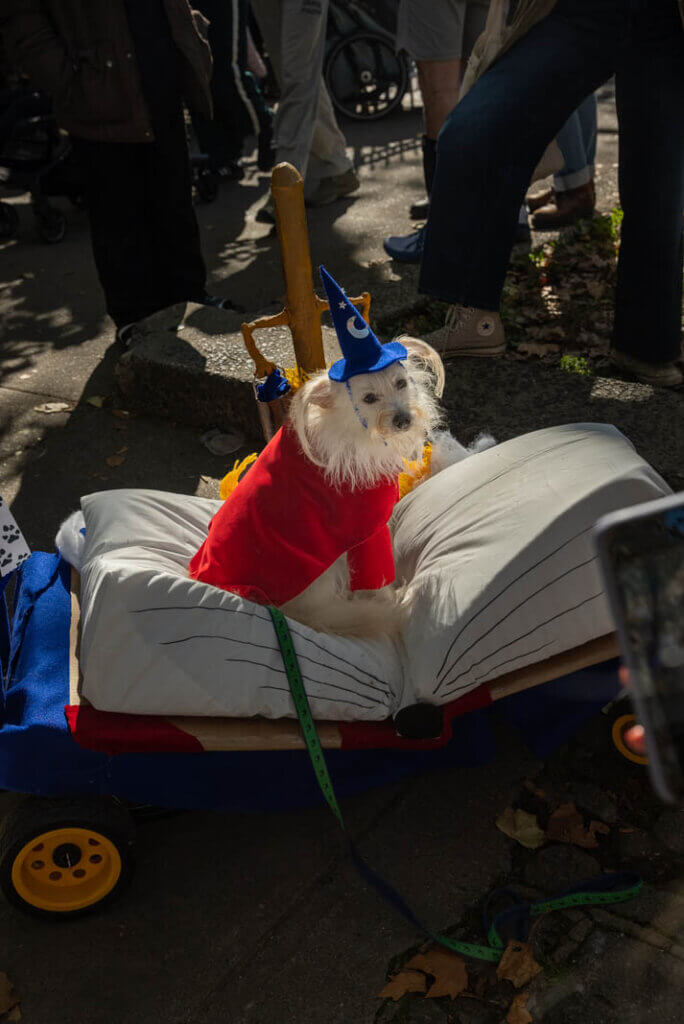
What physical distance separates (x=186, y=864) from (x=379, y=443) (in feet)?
4.24

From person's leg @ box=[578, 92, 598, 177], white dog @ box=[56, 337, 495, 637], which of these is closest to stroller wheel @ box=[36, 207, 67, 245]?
person's leg @ box=[578, 92, 598, 177]

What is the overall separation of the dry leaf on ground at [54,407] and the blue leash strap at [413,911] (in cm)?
295

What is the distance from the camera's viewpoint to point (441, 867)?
2.45 metres

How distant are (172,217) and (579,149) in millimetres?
Answer: 2650

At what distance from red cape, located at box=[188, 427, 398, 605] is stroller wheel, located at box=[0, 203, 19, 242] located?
19.2 ft

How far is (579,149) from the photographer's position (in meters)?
5.73

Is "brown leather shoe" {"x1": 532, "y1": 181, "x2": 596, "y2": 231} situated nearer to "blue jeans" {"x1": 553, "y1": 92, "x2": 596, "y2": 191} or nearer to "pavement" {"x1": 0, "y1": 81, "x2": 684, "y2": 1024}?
"blue jeans" {"x1": 553, "y1": 92, "x2": 596, "y2": 191}

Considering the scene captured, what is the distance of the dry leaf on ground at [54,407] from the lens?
4887 millimetres

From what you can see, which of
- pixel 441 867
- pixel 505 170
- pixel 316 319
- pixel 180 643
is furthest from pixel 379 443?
pixel 505 170

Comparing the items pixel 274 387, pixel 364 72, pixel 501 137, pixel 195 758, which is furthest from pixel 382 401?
pixel 364 72

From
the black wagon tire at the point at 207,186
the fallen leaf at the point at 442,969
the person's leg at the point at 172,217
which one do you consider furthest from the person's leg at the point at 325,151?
the fallen leaf at the point at 442,969

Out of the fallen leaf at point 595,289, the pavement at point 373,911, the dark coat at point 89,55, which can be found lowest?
the pavement at point 373,911

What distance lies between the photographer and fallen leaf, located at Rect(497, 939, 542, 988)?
2.13 m

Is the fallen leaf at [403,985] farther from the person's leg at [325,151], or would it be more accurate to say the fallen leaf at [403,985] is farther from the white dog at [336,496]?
the person's leg at [325,151]
